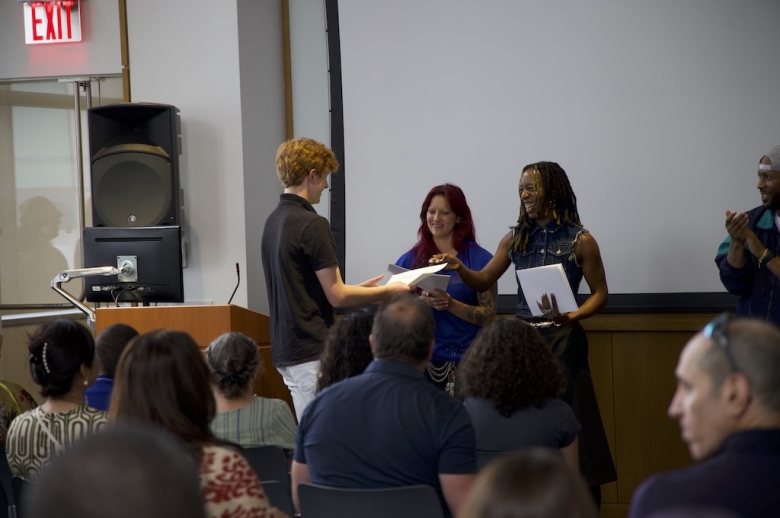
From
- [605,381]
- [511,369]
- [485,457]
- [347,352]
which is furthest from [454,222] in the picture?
[485,457]

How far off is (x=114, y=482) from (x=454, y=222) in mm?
3356

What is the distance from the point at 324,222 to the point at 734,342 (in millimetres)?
2266

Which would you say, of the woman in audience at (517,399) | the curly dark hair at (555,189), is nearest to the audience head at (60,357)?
the woman in audience at (517,399)

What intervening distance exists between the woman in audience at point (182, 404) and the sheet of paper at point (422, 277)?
1.70 m

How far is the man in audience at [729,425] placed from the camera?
133 centimetres

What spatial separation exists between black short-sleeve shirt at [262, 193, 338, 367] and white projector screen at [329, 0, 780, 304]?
4.84 feet

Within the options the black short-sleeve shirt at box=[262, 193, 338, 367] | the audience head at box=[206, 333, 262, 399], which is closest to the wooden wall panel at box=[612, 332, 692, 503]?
the black short-sleeve shirt at box=[262, 193, 338, 367]

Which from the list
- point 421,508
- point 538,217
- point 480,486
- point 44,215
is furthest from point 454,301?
point 44,215

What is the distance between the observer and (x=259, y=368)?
2.96m

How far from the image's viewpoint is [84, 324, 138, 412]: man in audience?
2867 mm

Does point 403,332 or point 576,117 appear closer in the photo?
point 403,332

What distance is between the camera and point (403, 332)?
2.28m

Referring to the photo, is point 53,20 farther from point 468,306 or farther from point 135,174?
point 468,306

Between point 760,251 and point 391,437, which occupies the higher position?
point 760,251
